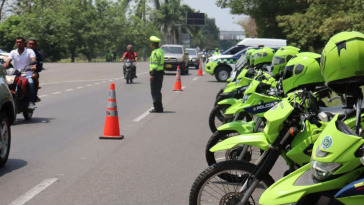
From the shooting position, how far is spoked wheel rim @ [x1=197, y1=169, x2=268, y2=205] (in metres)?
4.50

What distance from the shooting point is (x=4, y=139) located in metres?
7.31

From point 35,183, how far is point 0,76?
2.30 m

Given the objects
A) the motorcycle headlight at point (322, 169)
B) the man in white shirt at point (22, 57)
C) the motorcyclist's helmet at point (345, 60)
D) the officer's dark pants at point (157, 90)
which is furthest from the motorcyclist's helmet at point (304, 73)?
the officer's dark pants at point (157, 90)

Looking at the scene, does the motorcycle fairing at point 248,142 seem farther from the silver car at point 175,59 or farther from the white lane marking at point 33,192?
the silver car at point 175,59

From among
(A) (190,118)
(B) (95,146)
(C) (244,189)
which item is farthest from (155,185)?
(A) (190,118)

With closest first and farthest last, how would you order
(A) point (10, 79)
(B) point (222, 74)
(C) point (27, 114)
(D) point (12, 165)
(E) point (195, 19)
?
(D) point (12, 165)
(A) point (10, 79)
(C) point (27, 114)
(B) point (222, 74)
(E) point (195, 19)

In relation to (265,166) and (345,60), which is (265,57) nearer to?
(265,166)

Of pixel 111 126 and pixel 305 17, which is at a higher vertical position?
pixel 305 17

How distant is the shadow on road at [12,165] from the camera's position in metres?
7.11

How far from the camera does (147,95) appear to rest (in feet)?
63.1

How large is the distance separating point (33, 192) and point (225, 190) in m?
2.51

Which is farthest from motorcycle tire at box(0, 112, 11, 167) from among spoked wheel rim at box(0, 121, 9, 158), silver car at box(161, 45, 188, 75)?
silver car at box(161, 45, 188, 75)

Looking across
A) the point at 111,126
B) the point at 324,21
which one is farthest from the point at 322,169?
the point at 324,21

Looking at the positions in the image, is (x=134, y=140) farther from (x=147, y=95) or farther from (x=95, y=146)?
(x=147, y=95)
